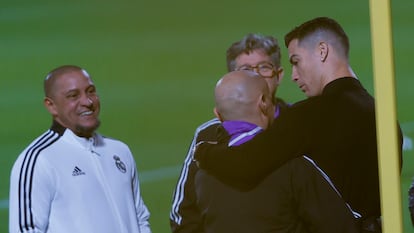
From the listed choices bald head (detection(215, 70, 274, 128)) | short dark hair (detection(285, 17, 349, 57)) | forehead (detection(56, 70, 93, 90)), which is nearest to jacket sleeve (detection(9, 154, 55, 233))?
forehead (detection(56, 70, 93, 90))

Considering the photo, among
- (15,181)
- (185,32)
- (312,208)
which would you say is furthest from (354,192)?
(15,181)

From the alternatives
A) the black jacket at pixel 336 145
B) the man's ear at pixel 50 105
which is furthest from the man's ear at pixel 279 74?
the man's ear at pixel 50 105

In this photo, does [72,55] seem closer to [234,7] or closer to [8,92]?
[8,92]

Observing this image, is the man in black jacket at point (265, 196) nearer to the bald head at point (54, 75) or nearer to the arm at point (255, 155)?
the arm at point (255, 155)

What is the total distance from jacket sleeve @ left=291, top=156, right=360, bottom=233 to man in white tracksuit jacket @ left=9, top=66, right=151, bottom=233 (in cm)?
82

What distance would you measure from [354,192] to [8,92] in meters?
1.57

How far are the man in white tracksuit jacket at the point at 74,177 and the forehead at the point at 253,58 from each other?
587 mm

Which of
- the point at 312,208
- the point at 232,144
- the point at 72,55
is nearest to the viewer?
the point at 312,208

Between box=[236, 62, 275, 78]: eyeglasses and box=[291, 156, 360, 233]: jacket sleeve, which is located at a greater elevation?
box=[236, 62, 275, 78]: eyeglasses

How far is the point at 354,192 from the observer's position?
3633 millimetres

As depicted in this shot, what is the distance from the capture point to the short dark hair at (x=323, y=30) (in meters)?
3.78

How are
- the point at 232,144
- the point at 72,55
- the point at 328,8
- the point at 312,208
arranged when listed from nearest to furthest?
the point at 312,208 < the point at 232,144 < the point at 328,8 < the point at 72,55

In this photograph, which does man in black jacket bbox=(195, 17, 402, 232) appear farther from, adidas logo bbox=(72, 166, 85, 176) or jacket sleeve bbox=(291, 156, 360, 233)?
adidas logo bbox=(72, 166, 85, 176)

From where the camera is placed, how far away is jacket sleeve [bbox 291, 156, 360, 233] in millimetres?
3248
